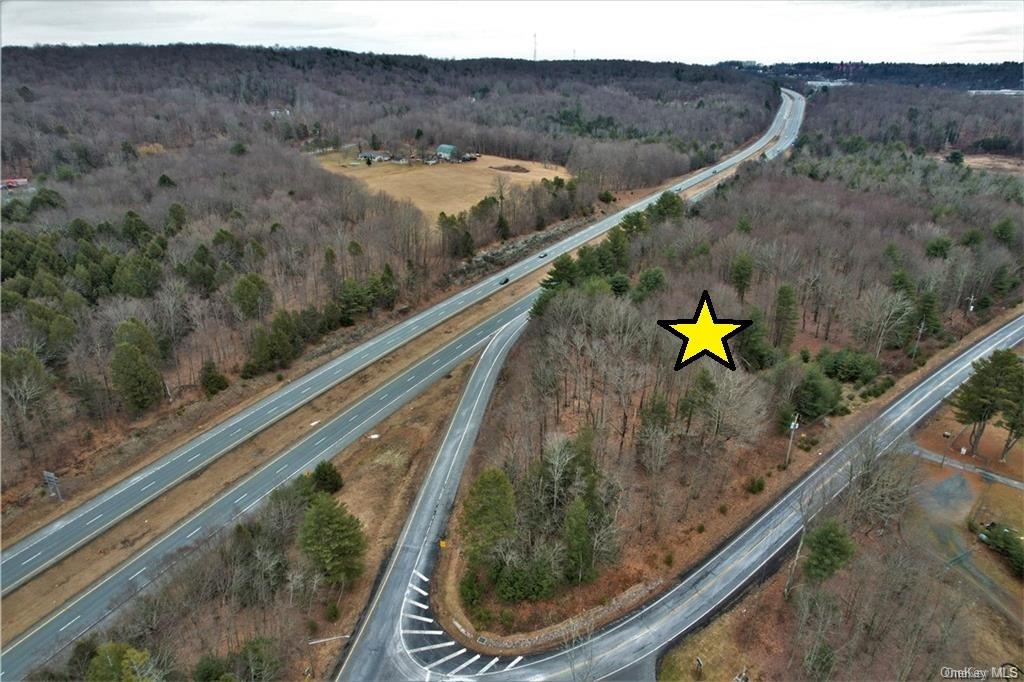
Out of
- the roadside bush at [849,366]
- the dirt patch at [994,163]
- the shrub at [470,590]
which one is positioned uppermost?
the dirt patch at [994,163]

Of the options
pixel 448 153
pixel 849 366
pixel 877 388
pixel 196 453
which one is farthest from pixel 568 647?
pixel 448 153

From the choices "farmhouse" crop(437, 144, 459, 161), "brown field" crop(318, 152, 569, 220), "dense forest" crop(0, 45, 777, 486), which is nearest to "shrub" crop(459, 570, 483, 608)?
"dense forest" crop(0, 45, 777, 486)

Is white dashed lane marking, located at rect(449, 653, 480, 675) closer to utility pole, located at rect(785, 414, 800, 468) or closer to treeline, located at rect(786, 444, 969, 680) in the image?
treeline, located at rect(786, 444, 969, 680)

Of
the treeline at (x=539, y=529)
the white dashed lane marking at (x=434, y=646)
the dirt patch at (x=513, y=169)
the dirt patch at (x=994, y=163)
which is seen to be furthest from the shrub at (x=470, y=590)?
the dirt patch at (x=994, y=163)

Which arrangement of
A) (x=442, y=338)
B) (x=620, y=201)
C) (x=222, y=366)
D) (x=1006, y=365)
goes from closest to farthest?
(x=1006, y=365)
(x=222, y=366)
(x=442, y=338)
(x=620, y=201)

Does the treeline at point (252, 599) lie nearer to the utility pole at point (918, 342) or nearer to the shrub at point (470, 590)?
the shrub at point (470, 590)

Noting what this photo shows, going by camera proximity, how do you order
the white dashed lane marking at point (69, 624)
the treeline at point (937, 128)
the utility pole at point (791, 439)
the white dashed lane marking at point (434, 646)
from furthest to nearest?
the treeline at point (937, 128)
the utility pole at point (791, 439)
the white dashed lane marking at point (69, 624)
the white dashed lane marking at point (434, 646)

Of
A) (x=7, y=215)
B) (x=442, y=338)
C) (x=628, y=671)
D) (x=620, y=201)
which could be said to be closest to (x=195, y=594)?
(x=628, y=671)

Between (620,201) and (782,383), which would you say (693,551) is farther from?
(620,201)
